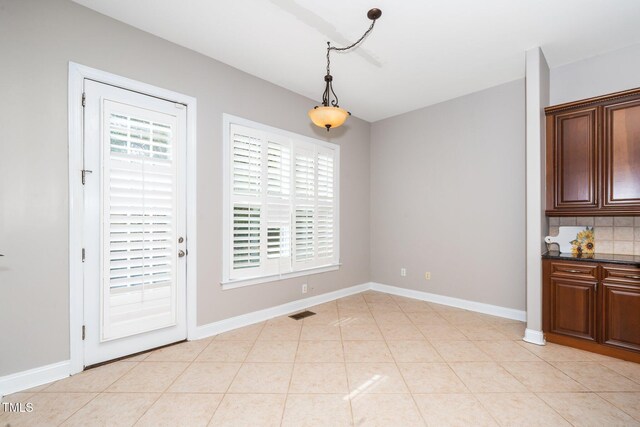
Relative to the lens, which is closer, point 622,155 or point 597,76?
point 622,155

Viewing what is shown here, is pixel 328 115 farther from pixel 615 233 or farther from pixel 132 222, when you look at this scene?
pixel 615 233

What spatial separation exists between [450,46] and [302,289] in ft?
11.7

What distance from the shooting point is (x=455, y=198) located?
4402mm

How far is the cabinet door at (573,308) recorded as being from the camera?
283 centimetres

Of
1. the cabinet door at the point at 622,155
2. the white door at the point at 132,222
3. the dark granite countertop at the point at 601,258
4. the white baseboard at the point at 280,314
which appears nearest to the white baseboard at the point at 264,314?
the white baseboard at the point at 280,314

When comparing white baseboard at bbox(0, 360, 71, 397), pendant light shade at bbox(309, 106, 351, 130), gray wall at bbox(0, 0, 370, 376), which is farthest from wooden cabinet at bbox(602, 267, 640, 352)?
white baseboard at bbox(0, 360, 71, 397)

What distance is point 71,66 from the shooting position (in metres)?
2.44

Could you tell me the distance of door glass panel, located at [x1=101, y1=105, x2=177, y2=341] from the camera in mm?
2639

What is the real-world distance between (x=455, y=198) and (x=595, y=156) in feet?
5.45

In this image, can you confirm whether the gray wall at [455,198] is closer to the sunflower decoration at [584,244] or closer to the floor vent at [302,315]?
the sunflower decoration at [584,244]

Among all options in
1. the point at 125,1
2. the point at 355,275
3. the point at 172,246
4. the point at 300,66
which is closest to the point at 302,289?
the point at 355,275

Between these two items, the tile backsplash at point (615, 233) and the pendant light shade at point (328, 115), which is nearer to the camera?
the pendant light shade at point (328, 115)

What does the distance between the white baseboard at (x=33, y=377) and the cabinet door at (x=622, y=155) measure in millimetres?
5265

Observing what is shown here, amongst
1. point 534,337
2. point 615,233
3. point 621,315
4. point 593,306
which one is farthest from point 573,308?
point 615,233
